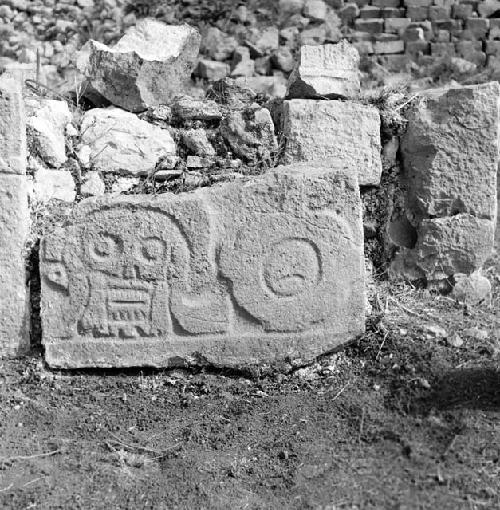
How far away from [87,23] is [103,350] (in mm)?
4660

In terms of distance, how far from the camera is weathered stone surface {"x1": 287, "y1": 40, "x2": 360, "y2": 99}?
14.7ft

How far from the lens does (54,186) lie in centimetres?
425

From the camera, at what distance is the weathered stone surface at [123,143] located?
436 centimetres

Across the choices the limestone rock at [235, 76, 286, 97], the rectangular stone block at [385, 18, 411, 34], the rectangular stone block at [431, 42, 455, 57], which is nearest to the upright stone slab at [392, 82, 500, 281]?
the limestone rock at [235, 76, 286, 97]

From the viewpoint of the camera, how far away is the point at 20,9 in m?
7.79

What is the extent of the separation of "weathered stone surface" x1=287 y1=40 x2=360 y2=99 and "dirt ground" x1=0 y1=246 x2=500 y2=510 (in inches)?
45.9

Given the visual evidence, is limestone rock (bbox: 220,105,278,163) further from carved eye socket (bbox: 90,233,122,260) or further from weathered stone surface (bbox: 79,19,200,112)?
carved eye socket (bbox: 90,233,122,260)

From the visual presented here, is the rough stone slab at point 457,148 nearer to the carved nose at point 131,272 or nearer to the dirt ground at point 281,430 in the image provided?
the dirt ground at point 281,430

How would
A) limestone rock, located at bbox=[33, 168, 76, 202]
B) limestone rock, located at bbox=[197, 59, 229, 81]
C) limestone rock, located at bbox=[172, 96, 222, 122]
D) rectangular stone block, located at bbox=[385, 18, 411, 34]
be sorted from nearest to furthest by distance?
limestone rock, located at bbox=[33, 168, 76, 202]
limestone rock, located at bbox=[172, 96, 222, 122]
limestone rock, located at bbox=[197, 59, 229, 81]
rectangular stone block, located at bbox=[385, 18, 411, 34]

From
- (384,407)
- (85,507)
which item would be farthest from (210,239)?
(85,507)

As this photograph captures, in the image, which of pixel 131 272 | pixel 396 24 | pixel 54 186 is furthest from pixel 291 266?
pixel 396 24

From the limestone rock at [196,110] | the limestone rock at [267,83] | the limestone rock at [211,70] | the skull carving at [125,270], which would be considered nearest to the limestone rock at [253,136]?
the limestone rock at [196,110]

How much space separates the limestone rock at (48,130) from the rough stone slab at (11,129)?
0.22 meters

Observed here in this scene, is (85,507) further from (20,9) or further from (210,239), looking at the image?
(20,9)
